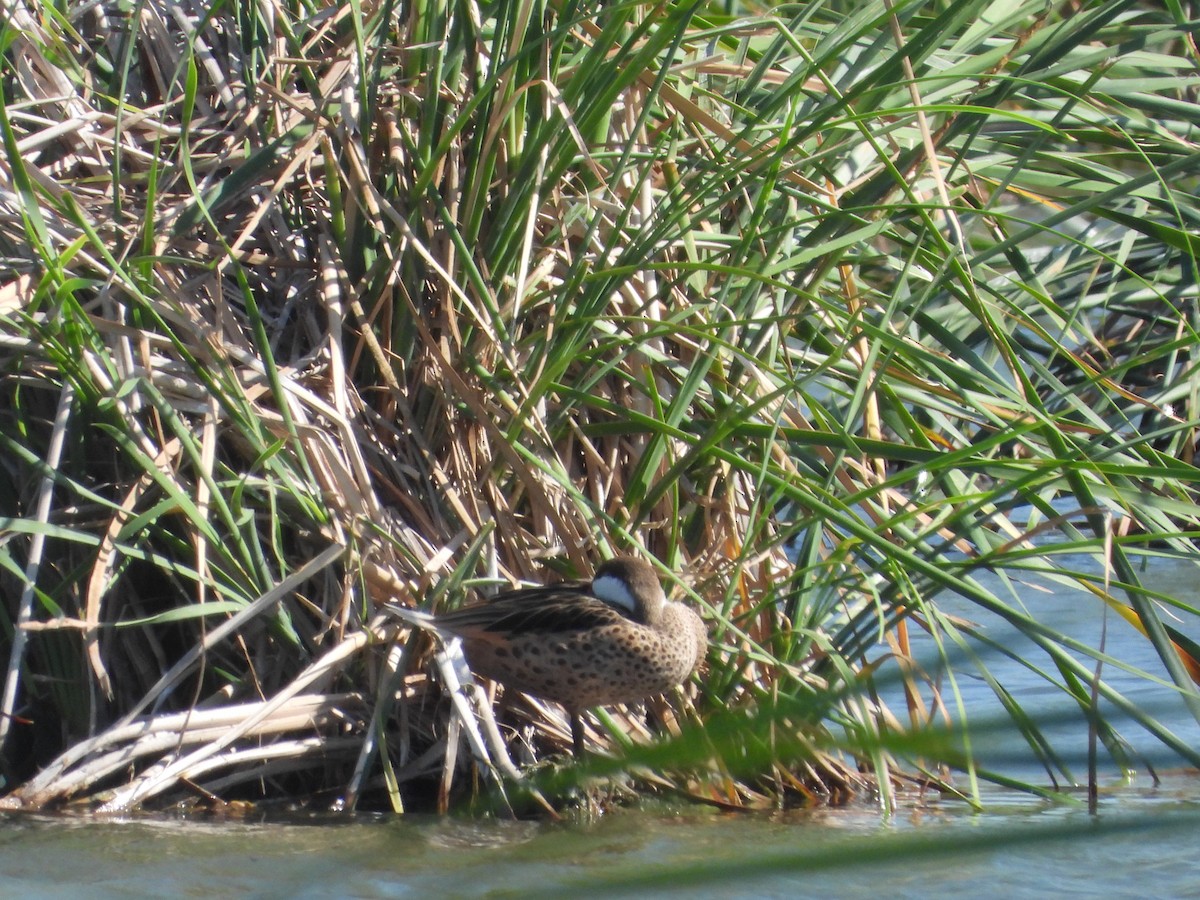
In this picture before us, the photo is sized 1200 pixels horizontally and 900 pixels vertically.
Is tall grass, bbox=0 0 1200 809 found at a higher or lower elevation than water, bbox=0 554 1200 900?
higher

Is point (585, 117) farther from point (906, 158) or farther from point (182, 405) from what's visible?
point (182, 405)

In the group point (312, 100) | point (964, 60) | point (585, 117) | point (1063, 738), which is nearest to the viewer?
point (585, 117)

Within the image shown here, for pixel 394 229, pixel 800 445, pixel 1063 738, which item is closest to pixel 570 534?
pixel 800 445

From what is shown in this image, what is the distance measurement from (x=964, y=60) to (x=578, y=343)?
164 centimetres

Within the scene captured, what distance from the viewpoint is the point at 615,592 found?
122 inches

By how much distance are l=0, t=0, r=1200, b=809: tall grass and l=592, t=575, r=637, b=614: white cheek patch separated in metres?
0.14

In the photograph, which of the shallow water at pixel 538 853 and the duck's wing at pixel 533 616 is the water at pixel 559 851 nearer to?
the shallow water at pixel 538 853

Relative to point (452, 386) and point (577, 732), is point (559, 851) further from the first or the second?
point (452, 386)

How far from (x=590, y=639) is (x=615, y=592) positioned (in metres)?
0.13

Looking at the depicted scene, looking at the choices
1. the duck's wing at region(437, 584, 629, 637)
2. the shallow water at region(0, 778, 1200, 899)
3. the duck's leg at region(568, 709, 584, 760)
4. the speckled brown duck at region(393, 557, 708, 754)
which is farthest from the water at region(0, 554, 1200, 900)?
the duck's wing at region(437, 584, 629, 637)

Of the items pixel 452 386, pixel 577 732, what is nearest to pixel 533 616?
pixel 577 732

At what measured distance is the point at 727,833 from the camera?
3.04m

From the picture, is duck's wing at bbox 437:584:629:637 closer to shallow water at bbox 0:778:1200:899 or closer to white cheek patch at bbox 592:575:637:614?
white cheek patch at bbox 592:575:637:614

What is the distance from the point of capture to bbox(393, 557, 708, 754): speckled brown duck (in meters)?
3.00
